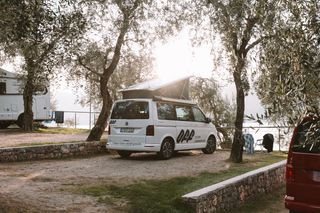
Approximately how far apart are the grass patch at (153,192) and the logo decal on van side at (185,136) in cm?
352

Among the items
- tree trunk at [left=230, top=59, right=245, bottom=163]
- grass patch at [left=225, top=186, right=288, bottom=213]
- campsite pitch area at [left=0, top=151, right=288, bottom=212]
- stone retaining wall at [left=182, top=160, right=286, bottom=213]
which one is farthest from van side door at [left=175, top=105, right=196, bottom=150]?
grass patch at [left=225, top=186, right=288, bottom=213]

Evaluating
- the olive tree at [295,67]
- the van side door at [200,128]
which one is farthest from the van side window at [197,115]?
the olive tree at [295,67]

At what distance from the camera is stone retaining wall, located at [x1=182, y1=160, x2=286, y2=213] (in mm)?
7246

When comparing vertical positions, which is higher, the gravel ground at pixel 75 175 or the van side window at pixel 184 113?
the van side window at pixel 184 113

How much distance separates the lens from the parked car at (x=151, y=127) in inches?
509

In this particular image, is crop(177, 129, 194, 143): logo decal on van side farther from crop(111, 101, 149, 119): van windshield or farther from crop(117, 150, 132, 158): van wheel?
crop(117, 150, 132, 158): van wheel

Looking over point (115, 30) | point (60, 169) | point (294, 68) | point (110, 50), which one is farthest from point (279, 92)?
point (110, 50)

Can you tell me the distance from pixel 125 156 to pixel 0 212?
8.05 m

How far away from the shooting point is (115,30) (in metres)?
16.4

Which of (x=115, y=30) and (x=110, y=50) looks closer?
(x=115, y=30)

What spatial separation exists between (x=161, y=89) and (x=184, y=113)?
3.96 feet

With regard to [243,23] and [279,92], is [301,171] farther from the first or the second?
[243,23]

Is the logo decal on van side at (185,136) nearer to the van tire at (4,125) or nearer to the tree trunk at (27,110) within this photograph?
the tree trunk at (27,110)

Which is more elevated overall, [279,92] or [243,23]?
[243,23]
